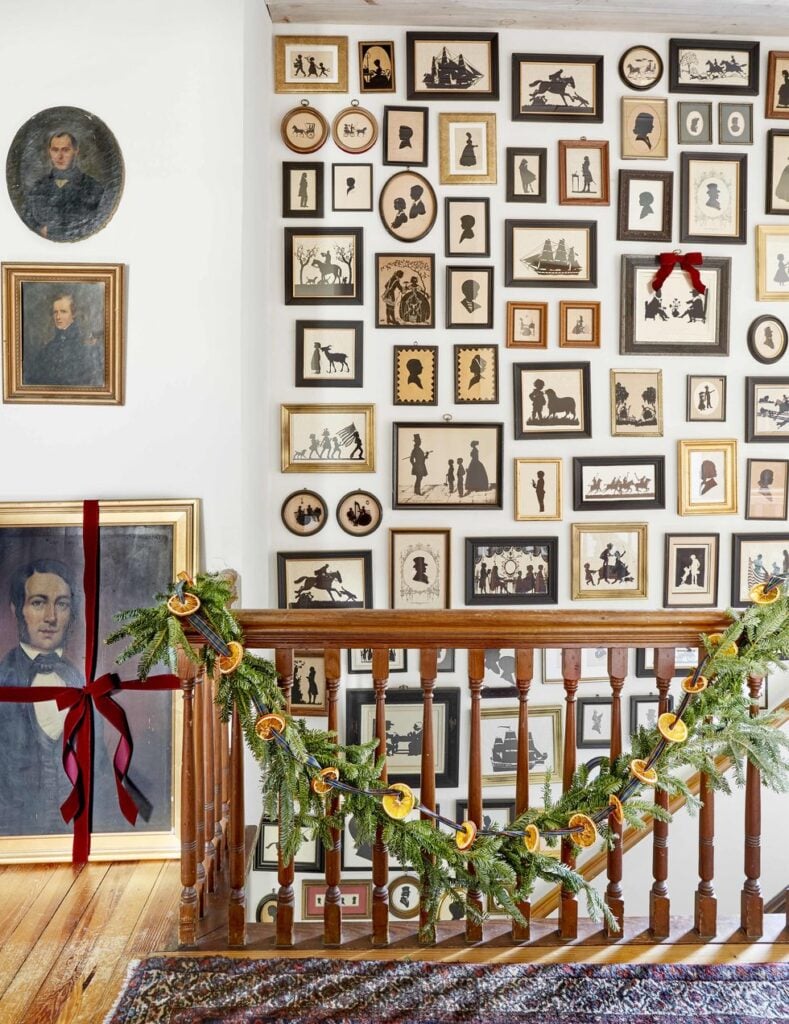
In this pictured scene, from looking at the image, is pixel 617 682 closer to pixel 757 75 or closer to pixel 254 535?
pixel 254 535

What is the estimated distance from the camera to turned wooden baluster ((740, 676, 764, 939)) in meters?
1.68

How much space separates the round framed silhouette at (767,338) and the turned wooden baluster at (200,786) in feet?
7.62

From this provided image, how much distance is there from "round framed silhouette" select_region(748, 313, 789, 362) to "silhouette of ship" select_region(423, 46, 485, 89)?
1.37 metres

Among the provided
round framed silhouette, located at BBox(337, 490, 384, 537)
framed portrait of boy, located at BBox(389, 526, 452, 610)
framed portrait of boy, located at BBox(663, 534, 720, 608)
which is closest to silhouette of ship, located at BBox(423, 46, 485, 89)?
round framed silhouette, located at BBox(337, 490, 384, 537)

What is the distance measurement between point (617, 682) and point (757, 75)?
241 cm

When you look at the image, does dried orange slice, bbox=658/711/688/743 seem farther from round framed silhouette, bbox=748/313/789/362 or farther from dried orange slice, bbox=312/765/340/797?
round framed silhouette, bbox=748/313/789/362

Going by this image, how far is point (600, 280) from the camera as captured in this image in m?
2.72

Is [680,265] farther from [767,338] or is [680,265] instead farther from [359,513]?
[359,513]

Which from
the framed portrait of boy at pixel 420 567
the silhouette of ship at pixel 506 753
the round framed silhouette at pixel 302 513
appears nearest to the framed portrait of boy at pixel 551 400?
the framed portrait of boy at pixel 420 567

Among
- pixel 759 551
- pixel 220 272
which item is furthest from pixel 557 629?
pixel 759 551

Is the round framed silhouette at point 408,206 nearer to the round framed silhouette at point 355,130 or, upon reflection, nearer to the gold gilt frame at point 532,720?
the round framed silhouette at point 355,130

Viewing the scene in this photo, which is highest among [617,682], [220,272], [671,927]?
[220,272]

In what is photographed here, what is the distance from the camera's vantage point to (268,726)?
5.05ft

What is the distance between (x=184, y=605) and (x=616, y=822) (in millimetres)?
1067
